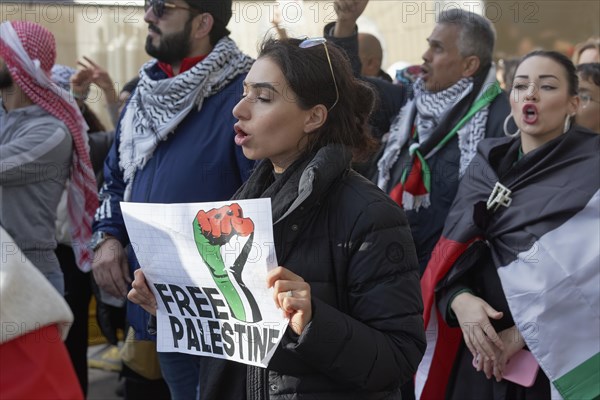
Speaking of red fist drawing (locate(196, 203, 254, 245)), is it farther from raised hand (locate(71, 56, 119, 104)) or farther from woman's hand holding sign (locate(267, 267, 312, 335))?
raised hand (locate(71, 56, 119, 104))

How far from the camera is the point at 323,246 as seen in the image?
2.40 meters

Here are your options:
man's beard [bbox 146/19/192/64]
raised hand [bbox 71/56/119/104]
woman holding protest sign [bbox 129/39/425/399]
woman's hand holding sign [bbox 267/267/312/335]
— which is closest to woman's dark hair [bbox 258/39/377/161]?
woman holding protest sign [bbox 129/39/425/399]

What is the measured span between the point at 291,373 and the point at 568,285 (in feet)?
4.86

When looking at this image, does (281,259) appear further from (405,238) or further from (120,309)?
(120,309)

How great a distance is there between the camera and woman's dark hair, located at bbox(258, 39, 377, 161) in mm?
2592

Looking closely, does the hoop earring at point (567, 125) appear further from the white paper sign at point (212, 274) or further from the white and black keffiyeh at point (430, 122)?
the white paper sign at point (212, 274)

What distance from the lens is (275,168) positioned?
2.67 metres

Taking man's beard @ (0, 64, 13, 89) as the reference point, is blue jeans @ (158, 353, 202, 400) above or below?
below

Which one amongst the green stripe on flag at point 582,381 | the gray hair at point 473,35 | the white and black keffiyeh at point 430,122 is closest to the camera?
the green stripe on flag at point 582,381

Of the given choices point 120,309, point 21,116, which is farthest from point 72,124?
point 120,309

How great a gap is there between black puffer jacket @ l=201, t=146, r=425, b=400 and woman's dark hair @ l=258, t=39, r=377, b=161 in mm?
168

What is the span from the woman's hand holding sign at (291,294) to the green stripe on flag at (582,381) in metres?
1.62

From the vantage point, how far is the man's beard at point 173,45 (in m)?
3.89

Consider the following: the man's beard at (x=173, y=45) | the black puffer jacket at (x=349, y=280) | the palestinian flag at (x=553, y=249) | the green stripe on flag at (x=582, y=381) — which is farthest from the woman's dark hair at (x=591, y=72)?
the black puffer jacket at (x=349, y=280)
